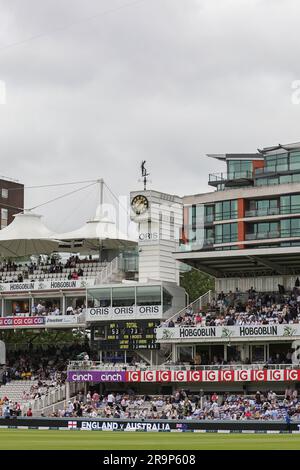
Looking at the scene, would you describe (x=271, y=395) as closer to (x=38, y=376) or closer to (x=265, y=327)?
(x=265, y=327)

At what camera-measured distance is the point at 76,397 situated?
67500 mm

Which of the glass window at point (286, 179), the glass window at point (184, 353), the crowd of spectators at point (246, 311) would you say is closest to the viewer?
the crowd of spectators at point (246, 311)

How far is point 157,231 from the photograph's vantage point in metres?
76.9

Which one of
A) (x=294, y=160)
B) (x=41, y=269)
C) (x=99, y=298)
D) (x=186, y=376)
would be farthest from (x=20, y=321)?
(x=294, y=160)

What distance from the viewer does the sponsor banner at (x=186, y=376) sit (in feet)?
201

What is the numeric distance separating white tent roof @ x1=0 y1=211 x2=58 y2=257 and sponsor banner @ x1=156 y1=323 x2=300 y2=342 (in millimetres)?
17214

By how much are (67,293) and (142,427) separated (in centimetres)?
2244

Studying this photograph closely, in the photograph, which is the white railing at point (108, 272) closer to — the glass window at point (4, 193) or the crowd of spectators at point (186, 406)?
the crowd of spectators at point (186, 406)

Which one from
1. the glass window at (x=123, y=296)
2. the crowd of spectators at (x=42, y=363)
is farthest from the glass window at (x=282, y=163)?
the crowd of spectators at (x=42, y=363)

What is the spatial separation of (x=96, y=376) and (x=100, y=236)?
43.2 feet

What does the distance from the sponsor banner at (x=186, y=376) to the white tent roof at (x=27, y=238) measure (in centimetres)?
1623

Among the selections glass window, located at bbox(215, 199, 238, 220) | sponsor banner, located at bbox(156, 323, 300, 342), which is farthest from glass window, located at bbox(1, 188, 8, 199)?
sponsor banner, located at bbox(156, 323, 300, 342)

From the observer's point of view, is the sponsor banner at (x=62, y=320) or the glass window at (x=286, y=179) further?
the sponsor banner at (x=62, y=320)
